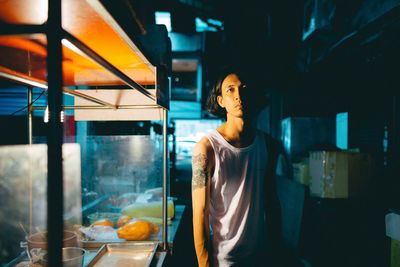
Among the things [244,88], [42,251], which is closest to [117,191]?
[42,251]

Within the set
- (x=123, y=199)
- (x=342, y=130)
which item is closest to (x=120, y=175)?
(x=123, y=199)

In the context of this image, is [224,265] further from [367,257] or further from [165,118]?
[367,257]

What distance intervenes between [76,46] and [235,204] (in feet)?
5.79

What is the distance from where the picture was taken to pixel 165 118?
7.95 ft

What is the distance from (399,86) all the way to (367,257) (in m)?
2.56

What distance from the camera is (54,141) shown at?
816 millimetres

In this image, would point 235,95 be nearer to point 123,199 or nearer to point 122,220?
point 122,220

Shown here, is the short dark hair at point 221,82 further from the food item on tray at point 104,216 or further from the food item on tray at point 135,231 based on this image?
the food item on tray at point 104,216

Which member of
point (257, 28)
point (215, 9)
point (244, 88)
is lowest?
point (244, 88)

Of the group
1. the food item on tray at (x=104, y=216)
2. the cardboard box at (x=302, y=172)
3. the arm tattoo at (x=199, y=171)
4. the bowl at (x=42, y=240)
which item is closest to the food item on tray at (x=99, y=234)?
the food item on tray at (x=104, y=216)

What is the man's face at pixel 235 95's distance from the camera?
241cm

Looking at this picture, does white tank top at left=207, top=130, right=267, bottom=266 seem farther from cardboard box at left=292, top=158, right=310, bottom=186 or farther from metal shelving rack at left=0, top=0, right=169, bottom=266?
cardboard box at left=292, top=158, right=310, bottom=186

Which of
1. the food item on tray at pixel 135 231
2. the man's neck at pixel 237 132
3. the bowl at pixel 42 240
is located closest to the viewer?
the bowl at pixel 42 240

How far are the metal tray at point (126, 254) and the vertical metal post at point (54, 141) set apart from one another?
1.22 m
